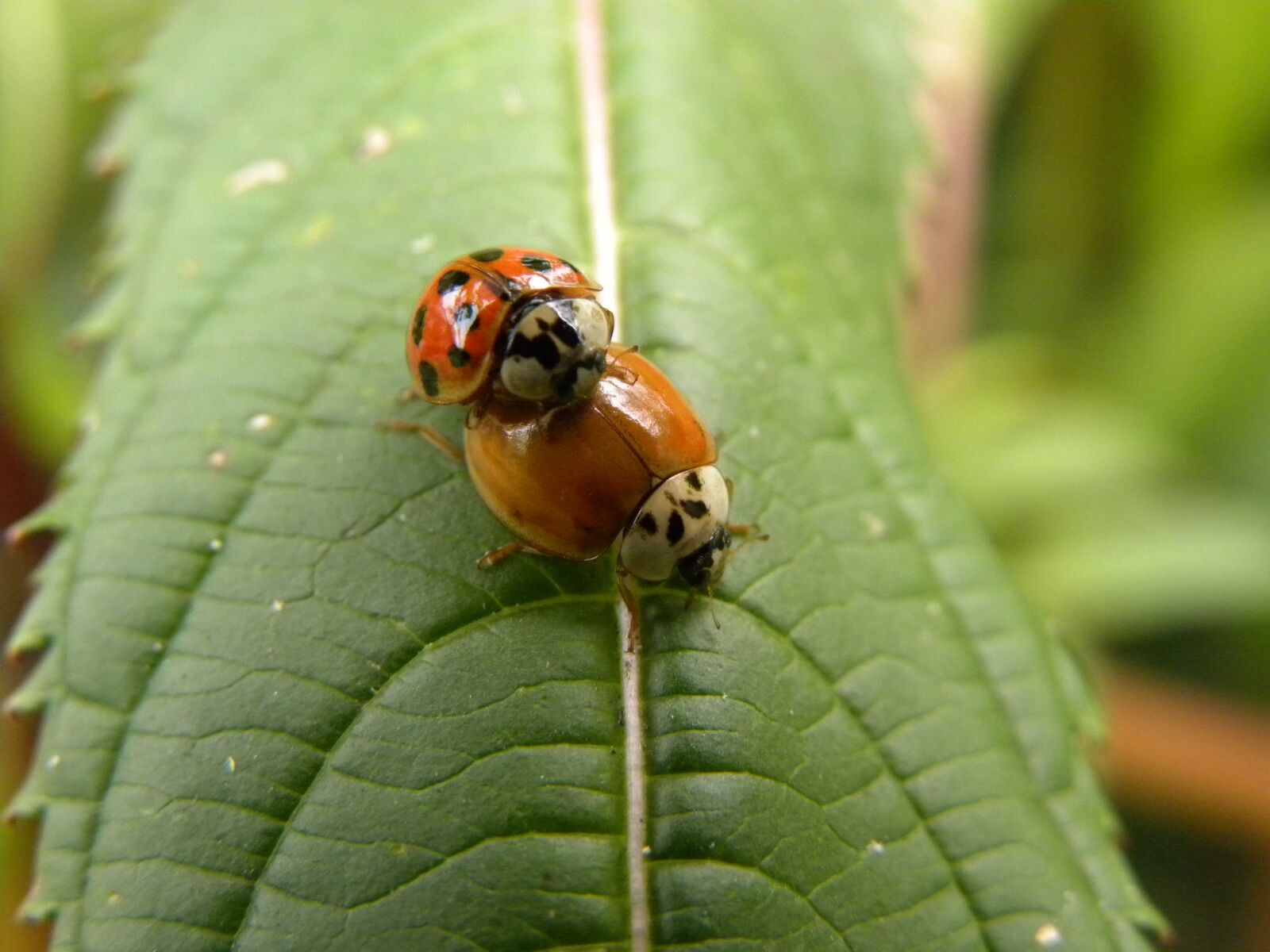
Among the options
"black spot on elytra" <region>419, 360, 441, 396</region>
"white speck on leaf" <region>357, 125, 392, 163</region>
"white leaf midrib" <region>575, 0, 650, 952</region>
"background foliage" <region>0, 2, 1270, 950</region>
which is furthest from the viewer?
"background foliage" <region>0, 2, 1270, 950</region>

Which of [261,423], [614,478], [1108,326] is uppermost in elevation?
[614,478]

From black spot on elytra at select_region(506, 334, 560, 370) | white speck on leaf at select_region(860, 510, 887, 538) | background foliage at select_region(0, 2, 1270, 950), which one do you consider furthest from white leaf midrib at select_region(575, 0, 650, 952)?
background foliage at select_region(0, 2, 1270, 950)

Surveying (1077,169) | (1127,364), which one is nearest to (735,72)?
(1127,364)

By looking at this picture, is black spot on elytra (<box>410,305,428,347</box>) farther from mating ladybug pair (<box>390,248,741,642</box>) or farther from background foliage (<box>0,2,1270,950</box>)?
background foliage (<box>0,2,1270,950</box>)

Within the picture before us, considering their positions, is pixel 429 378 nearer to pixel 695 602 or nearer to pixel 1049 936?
pixel 695 602

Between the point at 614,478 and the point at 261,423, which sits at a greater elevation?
the point at 614,478

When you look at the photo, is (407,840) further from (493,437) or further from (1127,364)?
(1127,364)

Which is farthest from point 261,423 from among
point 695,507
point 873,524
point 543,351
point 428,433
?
point 873,524
